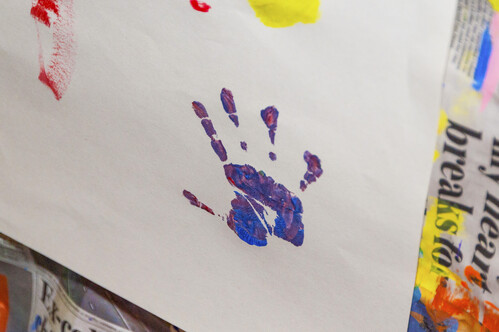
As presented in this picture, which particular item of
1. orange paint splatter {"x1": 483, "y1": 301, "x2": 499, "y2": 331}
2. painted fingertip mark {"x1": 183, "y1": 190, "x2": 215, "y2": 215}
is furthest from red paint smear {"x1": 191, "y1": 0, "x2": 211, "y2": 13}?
orange paint splatter {"x1": 483, "y1": 301, "x2": 499, "y2": 331}

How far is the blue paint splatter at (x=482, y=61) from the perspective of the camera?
0.27 metres

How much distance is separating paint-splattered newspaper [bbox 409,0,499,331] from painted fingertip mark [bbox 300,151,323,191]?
0.20 ft

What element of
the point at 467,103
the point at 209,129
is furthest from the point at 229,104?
the point at 467,103

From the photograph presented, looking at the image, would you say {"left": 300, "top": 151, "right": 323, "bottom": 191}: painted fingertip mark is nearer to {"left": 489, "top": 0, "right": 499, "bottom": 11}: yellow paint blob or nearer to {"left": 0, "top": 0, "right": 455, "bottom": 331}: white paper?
{"left": 0, "top": 0, "right": 455, "bottom": 331}: white paper

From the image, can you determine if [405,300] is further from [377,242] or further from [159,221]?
[159,221]

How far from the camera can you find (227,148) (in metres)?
0.32

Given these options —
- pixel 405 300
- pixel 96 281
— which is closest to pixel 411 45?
pixel 405 300

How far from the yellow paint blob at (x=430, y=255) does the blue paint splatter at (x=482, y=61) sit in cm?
6

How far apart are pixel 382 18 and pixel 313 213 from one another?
11cm

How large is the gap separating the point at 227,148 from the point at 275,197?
0.13 ft

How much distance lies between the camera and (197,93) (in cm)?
32

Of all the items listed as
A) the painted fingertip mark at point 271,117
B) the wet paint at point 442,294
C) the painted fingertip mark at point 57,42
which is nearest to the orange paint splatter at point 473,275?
the wet paint at point 442,294

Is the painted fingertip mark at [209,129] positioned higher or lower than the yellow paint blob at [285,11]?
lower

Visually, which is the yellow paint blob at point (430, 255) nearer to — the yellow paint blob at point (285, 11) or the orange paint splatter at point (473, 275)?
the orange paint splatter at point (473, 275)
